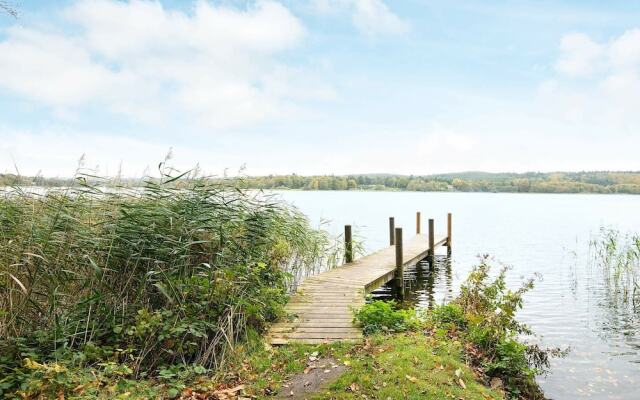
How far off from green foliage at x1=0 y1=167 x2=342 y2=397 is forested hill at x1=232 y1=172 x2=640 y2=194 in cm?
4325

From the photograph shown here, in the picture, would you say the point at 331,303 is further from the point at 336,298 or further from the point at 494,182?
the point at 494,182

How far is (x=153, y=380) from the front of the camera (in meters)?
4.70

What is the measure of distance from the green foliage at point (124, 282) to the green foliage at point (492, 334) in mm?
2922

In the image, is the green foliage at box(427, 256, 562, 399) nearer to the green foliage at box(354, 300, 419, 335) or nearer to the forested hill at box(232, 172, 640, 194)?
the green foliage at box(354, 300, 419, 335)

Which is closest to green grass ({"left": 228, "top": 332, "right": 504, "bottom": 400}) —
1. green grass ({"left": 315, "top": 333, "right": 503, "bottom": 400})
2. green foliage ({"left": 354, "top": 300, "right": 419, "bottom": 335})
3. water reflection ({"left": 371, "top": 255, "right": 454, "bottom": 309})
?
green grass ({"left": 315, "top": 333, "right": 503, "bottom": 400})

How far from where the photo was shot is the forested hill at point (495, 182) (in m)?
58.5

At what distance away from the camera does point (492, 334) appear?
A: 628cm

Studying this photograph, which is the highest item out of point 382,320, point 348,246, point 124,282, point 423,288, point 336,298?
point 124,282

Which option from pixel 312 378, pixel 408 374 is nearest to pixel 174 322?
pixel 312 378

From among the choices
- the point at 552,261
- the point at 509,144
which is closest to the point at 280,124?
the point at 552,261

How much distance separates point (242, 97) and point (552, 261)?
15922mm

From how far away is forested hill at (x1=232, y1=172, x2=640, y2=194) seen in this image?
5850cm

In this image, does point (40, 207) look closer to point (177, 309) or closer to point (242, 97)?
point (177, 309)

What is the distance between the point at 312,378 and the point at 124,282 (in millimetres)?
2590
